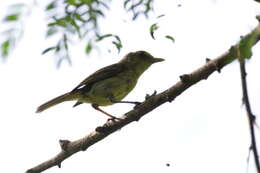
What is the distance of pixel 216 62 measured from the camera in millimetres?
3914

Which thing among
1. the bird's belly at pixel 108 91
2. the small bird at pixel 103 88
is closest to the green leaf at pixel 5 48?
the small bird at pixel 103 88

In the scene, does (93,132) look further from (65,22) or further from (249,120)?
(249,120)

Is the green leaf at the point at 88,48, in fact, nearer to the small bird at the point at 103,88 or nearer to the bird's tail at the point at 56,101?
the small bird at the point at 103,88

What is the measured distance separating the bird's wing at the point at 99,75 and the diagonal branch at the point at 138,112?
1903 mm

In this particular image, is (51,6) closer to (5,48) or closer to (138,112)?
(5,48)

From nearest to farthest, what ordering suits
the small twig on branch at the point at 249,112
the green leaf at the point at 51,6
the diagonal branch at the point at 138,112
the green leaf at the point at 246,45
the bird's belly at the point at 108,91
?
the green leaf at the point at 246,45, the small twig on branch at the point at 249,112, the green leaf at the point at 51,6, the diagonal branch at the point at 138,112, the bird's belly at the point at 108,91

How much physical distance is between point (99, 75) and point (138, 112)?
253 cm

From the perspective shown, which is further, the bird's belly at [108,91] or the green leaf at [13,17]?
the bird's belly at [108,91]

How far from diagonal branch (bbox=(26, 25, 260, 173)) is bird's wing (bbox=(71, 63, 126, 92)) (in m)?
1.90

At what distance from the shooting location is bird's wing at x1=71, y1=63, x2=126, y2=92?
700 cm

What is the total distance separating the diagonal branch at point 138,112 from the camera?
403 cm

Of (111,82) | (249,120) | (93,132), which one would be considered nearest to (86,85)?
(111,82)

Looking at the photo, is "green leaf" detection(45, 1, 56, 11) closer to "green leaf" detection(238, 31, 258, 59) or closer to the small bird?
"green leaf" detection(238, 31, 258, 59)

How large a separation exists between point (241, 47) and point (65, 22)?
1.68m
